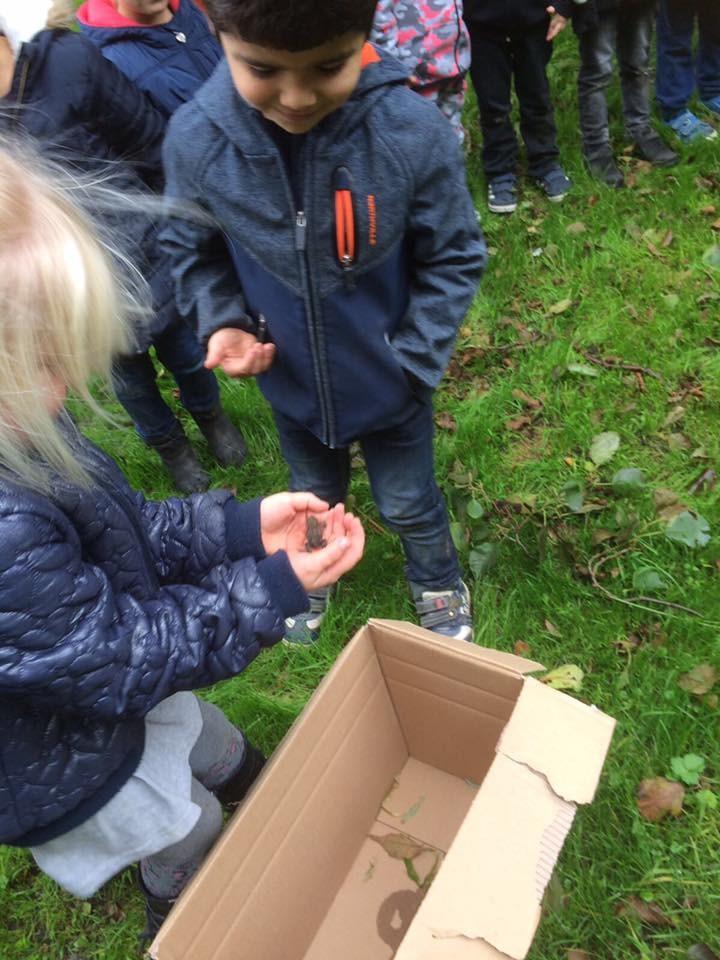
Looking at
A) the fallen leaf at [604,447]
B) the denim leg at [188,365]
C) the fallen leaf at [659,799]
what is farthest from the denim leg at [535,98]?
the fallen leaf at [659,799]

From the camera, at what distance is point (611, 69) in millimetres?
3504

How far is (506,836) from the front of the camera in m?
1.10

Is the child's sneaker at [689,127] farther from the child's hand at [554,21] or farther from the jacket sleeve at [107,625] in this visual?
the jacket sleeve at [107,625]

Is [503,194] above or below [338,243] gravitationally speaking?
below

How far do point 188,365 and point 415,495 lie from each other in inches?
39.2

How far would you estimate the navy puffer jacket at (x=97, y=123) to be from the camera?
193 centimetres

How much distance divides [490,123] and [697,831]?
305 cm

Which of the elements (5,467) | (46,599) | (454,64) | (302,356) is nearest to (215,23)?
(302,356)

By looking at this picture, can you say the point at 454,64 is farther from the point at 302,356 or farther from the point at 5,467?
the point at 5,467

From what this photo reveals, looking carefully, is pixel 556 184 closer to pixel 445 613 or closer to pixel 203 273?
pixel 445 613

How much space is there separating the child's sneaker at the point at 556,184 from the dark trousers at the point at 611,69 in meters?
0.17

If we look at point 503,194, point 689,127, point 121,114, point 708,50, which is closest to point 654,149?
point 689,127

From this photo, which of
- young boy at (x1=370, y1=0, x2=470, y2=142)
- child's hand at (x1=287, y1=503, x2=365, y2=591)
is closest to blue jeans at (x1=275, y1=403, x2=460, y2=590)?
child's hand at (x1=287, y1=503, x2=365, y2=591)

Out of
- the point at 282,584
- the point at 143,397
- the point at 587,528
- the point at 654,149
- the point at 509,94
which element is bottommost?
the point at 587,528
